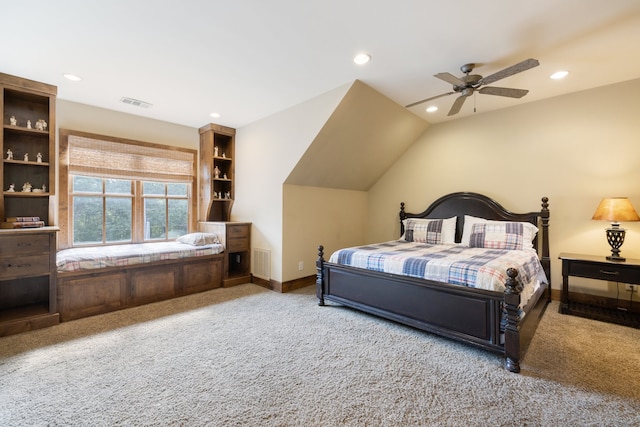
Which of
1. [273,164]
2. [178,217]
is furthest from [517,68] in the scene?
[178,217]

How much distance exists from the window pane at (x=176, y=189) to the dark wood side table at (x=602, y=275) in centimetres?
562

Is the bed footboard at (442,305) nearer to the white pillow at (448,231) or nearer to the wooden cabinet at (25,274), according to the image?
the white pillow at (448,231)

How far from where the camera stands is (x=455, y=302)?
2.47 metres

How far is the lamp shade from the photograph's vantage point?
3014 millimetres

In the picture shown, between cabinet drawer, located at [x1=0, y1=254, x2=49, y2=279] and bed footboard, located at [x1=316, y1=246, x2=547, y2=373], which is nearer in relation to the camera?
bed footboard, located at [x1=316, y1=246, x2=547, y2=373]

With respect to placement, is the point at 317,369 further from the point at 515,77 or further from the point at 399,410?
the point at 515,77

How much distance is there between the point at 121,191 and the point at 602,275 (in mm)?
6314

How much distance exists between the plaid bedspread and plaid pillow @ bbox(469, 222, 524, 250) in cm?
14

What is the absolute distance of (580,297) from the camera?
364 centimetres

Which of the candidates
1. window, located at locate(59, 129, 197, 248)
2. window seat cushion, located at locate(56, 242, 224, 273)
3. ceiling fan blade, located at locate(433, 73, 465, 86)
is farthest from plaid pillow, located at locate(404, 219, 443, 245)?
window, located at locate(59, 129, 197, 248)

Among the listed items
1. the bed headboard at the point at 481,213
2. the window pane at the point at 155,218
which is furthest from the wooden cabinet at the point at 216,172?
the bed headboard at the point at 481,213

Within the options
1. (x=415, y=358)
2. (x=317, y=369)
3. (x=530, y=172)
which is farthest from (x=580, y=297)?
(x=317, y=369)

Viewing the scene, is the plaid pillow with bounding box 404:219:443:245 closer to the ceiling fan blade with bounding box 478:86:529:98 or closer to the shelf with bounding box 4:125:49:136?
the ceiling fan blade with bounding box 478:86:529:98

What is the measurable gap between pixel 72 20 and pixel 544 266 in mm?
5717
